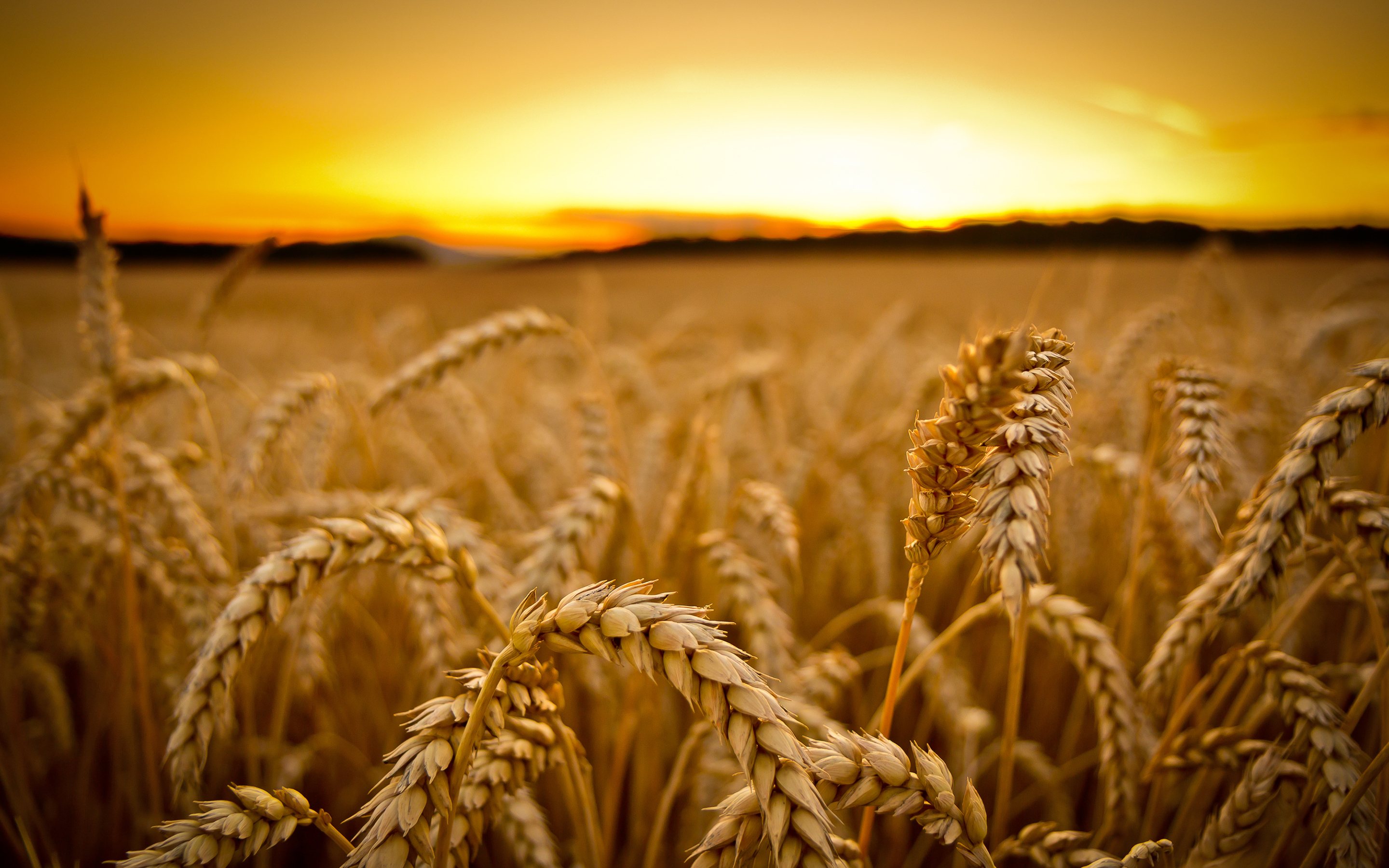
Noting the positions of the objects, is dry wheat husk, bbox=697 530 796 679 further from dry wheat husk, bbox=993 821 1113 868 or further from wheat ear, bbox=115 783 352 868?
wheat ear, bbox=115 783 352 868

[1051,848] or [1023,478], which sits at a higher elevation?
[1023,478]

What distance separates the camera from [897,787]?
0.77 meters

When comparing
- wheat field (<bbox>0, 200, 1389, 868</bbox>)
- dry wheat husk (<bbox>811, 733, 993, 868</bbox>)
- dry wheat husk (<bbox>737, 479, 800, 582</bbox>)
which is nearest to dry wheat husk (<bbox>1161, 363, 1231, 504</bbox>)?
wheat field (<bbox>0, 200, 1389, 868</bbox>)

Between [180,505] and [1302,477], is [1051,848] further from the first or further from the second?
[180,505]

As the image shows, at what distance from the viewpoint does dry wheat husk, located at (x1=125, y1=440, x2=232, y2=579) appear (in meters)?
1.55

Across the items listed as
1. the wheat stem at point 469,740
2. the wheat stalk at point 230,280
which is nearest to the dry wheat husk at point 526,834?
the wheat stem at point 469,740

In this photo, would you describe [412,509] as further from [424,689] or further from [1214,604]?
[1214,604]

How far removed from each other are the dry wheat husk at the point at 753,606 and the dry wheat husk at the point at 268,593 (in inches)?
26.2

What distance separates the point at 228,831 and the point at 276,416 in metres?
1.23

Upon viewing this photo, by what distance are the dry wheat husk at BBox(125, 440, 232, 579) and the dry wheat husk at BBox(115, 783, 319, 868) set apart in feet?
3.13

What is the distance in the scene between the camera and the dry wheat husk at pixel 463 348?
1.61 m

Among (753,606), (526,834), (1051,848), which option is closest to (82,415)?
(526,834)

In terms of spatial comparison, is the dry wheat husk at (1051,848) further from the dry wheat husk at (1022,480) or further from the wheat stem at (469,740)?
the wheat stem at (469,740)

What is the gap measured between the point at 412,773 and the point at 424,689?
1287 millimetres
